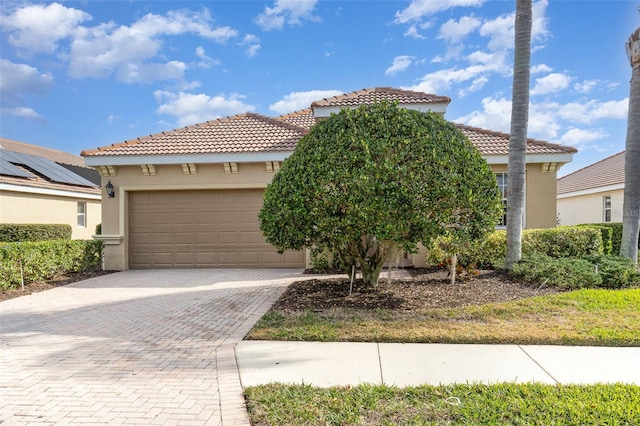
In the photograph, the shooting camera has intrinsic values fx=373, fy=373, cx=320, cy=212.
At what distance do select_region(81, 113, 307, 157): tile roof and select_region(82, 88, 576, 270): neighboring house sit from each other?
3 cm

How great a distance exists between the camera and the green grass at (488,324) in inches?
197

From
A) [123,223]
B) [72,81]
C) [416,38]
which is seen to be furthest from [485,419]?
[72,81]

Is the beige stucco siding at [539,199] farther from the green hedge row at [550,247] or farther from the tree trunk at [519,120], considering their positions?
the tree trunk at [519,120]

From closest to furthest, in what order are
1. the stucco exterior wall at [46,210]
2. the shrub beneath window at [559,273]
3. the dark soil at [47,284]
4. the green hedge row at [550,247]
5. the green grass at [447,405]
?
1. the green grass at [447,405]
2. the shrub beneath window at [559,273]
3. the dark soil at [47,284]
4. the green hedge row at [550,247]
5. the stucco exterior wall at [46,210]

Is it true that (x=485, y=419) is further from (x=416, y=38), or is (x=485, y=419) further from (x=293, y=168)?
(x=416, y=38)

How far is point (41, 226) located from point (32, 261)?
774 cm

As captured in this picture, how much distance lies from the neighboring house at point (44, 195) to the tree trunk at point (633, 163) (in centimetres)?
2145

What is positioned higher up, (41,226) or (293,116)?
(293,116)

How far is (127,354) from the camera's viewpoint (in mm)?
4703

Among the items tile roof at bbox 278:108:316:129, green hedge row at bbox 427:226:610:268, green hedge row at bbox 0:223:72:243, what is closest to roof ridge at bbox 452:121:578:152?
green hedge row at bbox 427:226:610:268

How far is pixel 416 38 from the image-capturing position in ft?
36.8

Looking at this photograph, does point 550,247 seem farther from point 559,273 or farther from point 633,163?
point 633,163

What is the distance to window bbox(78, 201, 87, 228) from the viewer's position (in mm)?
19703

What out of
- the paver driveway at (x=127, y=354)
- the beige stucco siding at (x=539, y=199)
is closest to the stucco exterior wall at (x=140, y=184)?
the paver driveway at (x=127, y=354)
